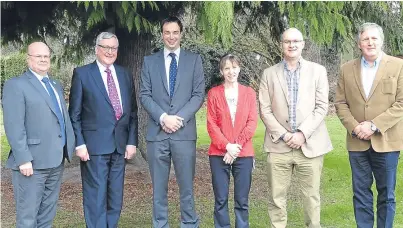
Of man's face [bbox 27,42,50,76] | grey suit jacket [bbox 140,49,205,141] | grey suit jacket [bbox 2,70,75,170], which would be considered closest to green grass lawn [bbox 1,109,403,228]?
grey suit jacket [bbox 140,49,205,141]

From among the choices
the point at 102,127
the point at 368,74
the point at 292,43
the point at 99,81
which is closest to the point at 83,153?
the point at 102,127

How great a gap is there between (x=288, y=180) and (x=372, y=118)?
93 cm

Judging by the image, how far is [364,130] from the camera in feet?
15.7

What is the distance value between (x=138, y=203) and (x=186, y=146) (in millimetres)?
2576

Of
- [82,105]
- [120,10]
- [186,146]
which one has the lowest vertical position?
[186,146]

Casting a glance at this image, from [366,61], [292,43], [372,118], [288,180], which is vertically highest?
[292,43]

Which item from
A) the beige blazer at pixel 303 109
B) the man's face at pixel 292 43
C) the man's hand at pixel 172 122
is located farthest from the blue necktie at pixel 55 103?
the man's face at pixel 292 43

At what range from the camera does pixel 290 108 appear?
16.0 feet

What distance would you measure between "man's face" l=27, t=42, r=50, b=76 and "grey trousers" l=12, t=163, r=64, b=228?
85 cm

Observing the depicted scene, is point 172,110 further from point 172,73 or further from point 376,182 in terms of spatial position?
point 376,182

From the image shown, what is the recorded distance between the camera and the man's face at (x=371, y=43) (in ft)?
15.6

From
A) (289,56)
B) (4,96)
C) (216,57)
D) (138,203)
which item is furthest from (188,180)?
(216,57)

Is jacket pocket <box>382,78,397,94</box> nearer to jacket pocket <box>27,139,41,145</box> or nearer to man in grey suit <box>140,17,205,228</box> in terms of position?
man in grey suit <box>140,17,205,228</box>

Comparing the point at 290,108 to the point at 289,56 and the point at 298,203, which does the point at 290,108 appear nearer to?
the point at 289,56
